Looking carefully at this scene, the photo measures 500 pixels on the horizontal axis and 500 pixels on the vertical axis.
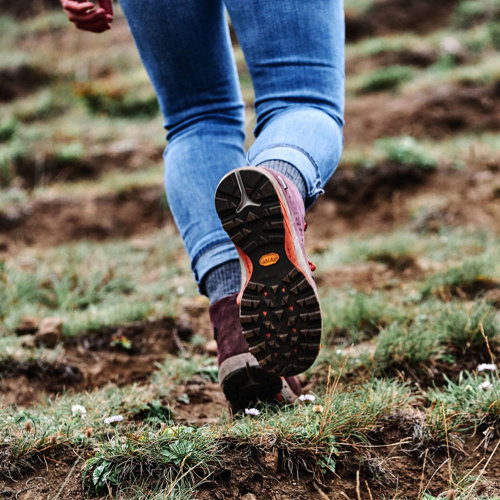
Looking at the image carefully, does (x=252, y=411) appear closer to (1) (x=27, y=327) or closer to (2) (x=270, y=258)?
(2) (x=270, y=258)

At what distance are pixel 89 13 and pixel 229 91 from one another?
1.51 ft

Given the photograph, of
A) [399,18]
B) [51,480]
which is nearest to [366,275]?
[51,480]

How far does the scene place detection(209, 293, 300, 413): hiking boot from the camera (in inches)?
55.9

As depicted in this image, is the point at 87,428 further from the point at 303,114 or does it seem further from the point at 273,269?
the point at 303,114

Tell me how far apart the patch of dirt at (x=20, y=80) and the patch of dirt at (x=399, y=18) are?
15.0 ft

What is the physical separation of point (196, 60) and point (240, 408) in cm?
100

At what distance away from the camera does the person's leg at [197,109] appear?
59.2 inches

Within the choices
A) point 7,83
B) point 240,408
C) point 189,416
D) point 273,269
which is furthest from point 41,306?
point 7,83

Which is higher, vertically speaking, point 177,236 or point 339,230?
point 177,236

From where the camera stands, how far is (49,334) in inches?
88.8

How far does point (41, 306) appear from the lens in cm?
291

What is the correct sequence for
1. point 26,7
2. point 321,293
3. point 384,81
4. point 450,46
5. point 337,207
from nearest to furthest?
1. point 321,293
2. point 337,207
3. point 384,81
4. point 450,46
5. point 26,7

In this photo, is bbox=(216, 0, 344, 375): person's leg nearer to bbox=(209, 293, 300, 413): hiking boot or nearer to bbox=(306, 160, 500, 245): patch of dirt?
bbox=(209, 293, 300, 413): hiking boot

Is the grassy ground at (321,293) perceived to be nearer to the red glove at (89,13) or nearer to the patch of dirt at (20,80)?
the patch of dirt at (20,80)
